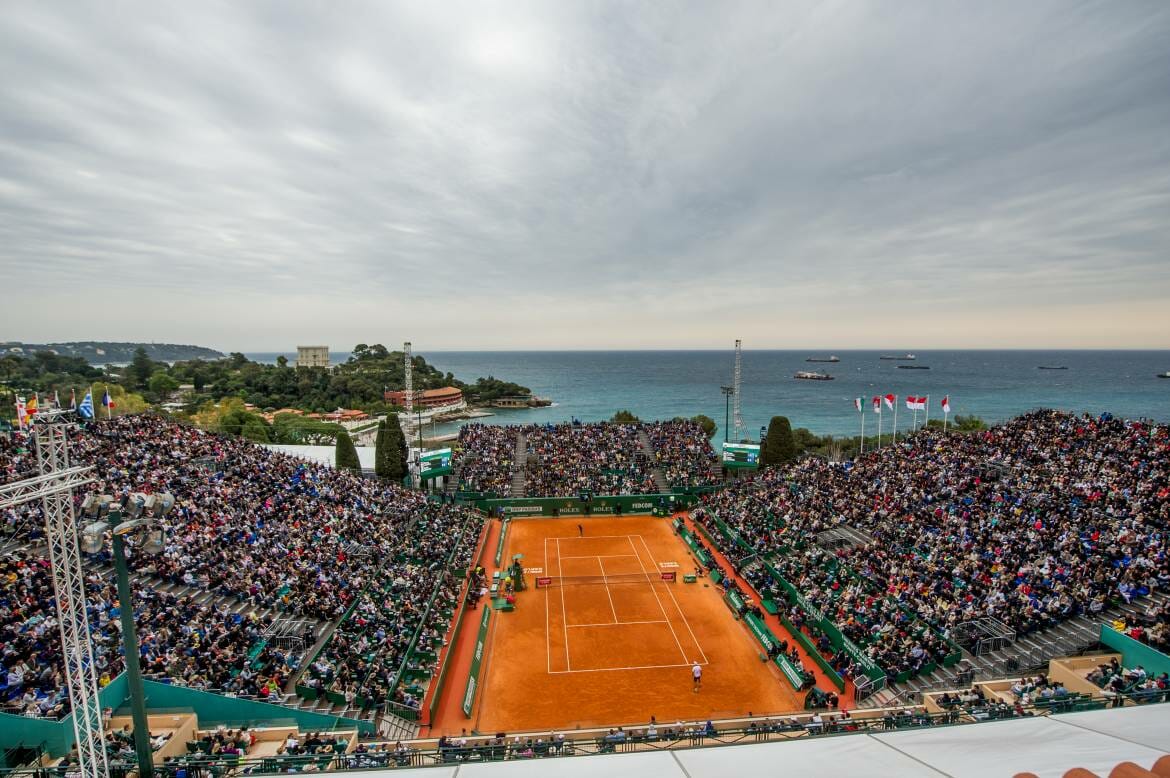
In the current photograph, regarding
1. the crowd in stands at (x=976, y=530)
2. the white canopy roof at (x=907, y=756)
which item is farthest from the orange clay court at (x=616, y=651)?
the white canopy roof at (x=907, y=756)

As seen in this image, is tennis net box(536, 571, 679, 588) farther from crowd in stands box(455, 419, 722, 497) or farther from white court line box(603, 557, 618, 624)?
crowd in stands box(455, 419, 722, 497)

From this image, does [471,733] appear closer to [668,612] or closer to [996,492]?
[668,612]

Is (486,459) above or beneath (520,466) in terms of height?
above

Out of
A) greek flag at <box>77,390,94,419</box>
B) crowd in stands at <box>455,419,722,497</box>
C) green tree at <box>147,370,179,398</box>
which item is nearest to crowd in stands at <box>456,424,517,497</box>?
crowd in stands at <box>455,419,722,497</box>

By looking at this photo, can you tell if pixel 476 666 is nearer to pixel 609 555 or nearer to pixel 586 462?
pixel 609 555

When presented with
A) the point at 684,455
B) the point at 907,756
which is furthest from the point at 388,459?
the point at 907,756

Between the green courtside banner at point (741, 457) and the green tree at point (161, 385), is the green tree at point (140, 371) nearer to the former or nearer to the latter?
the green tree at point (161, 385)
